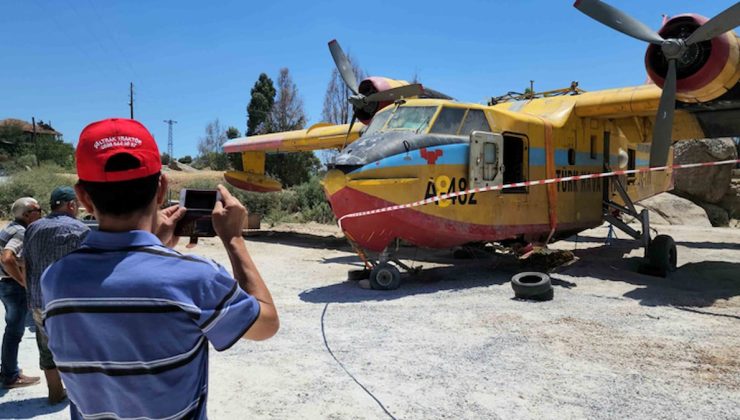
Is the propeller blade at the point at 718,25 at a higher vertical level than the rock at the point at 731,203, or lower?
higher

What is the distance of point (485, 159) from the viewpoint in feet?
28.9

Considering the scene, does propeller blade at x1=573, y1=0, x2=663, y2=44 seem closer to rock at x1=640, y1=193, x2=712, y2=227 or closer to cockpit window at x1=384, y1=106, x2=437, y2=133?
cockpit window at x1=384, y1=106, x2=437, y2=133

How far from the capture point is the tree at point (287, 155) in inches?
1340

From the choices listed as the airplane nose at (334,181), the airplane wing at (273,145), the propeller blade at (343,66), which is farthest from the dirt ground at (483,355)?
the airplane wing at (273,145)

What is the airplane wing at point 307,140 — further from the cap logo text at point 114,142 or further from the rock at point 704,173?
the rock at point 704,173

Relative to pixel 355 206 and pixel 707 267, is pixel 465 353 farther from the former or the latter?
pixel 707 267

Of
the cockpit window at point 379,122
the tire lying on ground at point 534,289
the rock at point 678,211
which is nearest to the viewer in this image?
the tire lying on ground at point 534,289

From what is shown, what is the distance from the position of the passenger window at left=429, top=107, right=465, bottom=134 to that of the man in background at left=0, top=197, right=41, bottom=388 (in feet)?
19.1

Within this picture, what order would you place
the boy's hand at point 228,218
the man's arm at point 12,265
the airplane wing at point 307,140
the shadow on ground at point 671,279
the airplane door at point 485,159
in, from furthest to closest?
the airplane wing at point 307,140
the airplane door at point 485,159
the shadow on ground at point 671,279
the man's arm at point 12,265
the boy's hand at point 228,218

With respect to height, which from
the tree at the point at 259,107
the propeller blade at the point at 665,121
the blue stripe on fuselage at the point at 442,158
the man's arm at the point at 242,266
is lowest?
the man's arm at the point at 242,266

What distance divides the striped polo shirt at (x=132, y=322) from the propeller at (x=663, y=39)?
9.01 meters

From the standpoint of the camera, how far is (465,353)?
504cm

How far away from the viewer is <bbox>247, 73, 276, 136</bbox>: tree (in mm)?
40531

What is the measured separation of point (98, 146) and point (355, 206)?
6523mm
